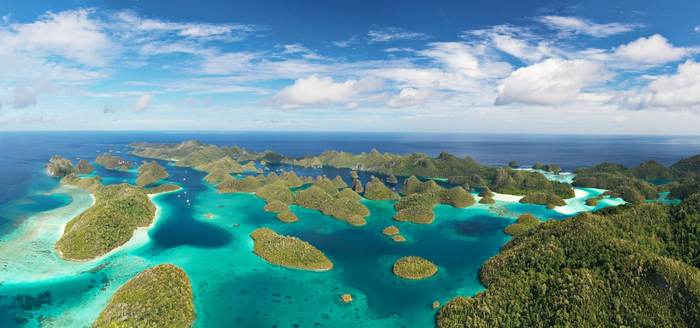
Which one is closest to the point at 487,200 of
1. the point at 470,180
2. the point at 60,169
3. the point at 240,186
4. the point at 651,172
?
the point at 470,180

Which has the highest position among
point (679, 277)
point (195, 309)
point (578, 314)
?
point (679, 277)

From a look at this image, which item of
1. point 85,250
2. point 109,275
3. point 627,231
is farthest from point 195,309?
point 627,231

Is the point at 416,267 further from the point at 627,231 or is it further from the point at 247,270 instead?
A: the point at 627,231

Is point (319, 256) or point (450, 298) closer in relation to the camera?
point (450, 298)

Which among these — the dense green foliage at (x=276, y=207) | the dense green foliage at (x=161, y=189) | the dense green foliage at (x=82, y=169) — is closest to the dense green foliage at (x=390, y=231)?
the dense green foliage at (x=276, y=207)

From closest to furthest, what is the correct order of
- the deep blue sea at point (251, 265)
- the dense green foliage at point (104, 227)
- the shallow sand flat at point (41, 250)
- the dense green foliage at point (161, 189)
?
1. the deep blue sea at point (251, 265)
2. the shallow sand flat at point (41, 250)
3. the dense green foliage at point (104, 227)
4. the dense green foliage at point (161, 189)

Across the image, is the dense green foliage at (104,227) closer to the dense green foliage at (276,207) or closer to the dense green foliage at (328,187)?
the dense green foliage at (276,207)
